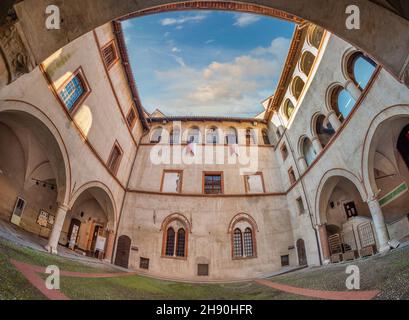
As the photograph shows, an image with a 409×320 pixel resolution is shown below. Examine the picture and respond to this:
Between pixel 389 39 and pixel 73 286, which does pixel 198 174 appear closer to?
pixel 73 286

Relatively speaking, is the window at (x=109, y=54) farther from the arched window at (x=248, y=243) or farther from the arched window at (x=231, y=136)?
the arched window at (x=248, y=243)

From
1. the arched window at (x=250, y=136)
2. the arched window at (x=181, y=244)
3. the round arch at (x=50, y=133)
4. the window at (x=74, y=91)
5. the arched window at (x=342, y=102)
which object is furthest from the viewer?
the arched window at (x=250, y=136)

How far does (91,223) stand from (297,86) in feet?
57.6

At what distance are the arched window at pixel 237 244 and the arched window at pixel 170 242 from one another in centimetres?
421

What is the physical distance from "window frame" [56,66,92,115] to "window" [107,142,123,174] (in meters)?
4.17

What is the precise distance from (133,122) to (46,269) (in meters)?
13.4

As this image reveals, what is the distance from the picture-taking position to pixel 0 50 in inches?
134

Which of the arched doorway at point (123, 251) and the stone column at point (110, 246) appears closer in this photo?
the stone column at point (110, 246)

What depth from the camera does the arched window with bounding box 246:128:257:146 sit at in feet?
67.5

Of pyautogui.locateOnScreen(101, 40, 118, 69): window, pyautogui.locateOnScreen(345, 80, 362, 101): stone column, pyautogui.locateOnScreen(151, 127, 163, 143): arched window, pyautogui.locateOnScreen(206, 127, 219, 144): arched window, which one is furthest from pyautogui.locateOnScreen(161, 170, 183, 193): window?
pyautogui.locateOnScreen(345, 80, 362, 101): stone column

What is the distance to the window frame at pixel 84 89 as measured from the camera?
10.6 metres

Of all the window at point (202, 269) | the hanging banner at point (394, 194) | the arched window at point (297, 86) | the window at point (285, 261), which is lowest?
the window at point (202, 269)

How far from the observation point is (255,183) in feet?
60.0

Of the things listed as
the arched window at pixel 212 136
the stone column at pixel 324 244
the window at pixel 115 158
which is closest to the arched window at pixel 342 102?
the stone column at pixel 324 244
